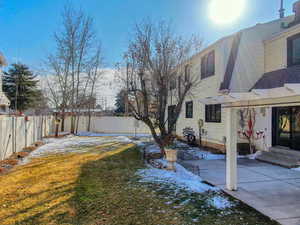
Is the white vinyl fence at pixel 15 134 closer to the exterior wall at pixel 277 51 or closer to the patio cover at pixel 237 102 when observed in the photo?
the patio cover at pixel 237 102

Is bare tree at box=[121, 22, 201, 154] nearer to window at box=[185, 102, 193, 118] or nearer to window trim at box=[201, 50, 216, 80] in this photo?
window trim at box=[201, 50, 216, 80]

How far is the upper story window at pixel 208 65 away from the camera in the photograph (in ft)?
33.9

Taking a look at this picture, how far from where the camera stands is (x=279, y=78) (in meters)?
7.70

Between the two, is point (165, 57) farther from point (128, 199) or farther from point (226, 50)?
point (128, 199)

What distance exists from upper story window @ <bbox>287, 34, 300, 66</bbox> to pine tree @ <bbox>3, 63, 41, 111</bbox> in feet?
82.3

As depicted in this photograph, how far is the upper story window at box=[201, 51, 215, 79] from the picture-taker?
10.3 metres

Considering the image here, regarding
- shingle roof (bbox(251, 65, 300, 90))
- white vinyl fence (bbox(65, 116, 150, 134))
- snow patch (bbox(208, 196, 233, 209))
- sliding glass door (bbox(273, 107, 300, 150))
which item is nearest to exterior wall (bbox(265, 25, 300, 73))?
shingle roof (bbox(251, 65, 300, 90))

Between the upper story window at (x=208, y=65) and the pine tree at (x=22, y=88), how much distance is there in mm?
21173

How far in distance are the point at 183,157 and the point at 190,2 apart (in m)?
6.66

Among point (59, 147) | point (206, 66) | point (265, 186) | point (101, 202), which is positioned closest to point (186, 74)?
point (206, 66)

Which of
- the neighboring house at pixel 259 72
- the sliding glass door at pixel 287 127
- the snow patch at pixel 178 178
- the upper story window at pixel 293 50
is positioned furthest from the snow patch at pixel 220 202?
the upper story window at pixel 293 50

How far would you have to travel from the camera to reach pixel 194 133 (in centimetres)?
1242

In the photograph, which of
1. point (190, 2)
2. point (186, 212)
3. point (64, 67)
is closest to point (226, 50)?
point (190, 2)

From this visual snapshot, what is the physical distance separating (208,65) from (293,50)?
3.67 metres
